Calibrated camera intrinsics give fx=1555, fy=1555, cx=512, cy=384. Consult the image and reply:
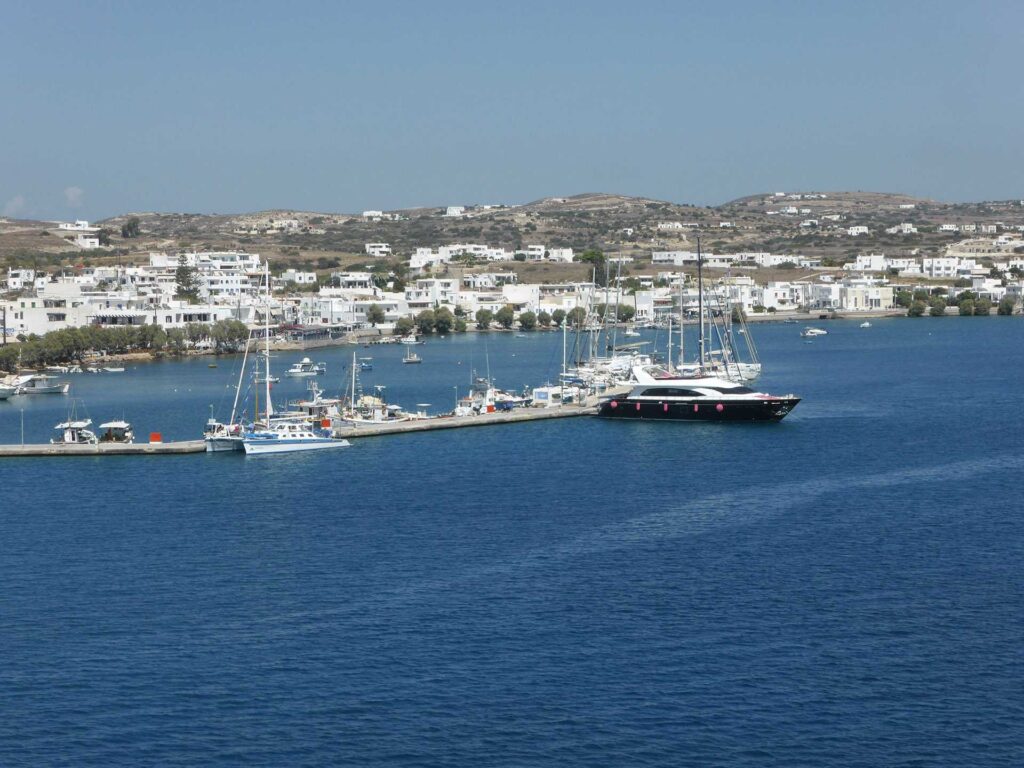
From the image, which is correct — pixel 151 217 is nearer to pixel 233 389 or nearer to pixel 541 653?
pixel 233 389

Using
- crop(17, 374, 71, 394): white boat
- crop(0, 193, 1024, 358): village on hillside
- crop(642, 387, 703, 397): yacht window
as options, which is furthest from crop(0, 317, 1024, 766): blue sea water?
crop(17, 374, 71, 394): white boat

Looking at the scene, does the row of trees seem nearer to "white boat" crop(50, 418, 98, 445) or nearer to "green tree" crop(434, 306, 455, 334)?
"green tree" crop(434, 306, 455, 334)

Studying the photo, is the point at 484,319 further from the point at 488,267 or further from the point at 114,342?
the point at 114,342

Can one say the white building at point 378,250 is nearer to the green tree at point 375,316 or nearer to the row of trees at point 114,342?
the green tree at point 375,316

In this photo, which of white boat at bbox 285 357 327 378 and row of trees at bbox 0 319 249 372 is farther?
row of trees at bbox 0 319 249 372

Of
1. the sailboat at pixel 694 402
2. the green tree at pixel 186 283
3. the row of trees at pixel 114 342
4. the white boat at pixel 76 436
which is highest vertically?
the green tree at pixel 186 283

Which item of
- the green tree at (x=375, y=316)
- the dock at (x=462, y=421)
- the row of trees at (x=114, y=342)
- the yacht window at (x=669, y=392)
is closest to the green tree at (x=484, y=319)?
the green tree at (x=375, y=316)
